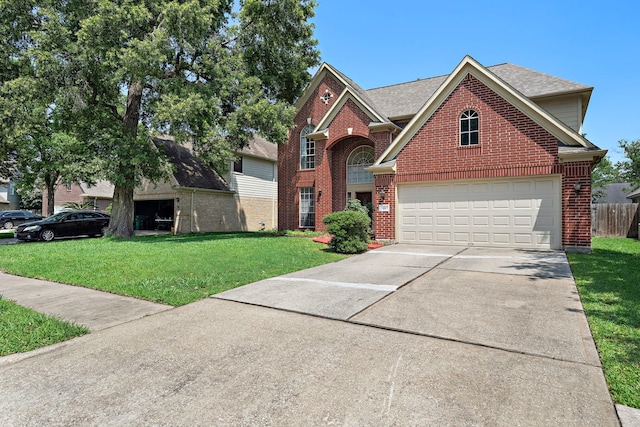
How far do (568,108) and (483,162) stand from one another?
640 centimetres

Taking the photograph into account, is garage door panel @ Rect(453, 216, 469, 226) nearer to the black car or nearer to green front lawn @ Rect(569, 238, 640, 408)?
green front lawn @ Rect(569, 238, 640, 408)

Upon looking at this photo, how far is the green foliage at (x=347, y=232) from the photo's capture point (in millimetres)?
11078

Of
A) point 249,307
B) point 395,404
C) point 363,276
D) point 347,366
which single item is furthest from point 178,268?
point 395,404

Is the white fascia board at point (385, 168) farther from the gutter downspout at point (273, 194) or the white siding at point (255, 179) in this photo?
the gutter downspout at point (273, 194)

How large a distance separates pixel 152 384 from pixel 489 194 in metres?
11.9

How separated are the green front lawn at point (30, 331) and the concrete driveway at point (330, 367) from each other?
27cm

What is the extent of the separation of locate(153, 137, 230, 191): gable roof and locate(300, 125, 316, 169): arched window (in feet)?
24.7

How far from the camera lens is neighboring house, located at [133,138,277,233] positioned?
2164 cm

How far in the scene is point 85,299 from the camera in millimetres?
5719

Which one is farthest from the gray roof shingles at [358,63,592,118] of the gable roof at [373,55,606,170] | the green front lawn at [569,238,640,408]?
the green front lawn at [569,238,640,408]

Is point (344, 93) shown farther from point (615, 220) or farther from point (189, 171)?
point (615, 220)

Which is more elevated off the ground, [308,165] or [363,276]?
[308,165]

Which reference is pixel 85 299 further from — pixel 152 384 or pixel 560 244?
pixel 560 244

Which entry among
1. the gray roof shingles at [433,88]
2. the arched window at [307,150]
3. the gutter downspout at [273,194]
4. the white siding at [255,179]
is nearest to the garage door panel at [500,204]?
the gray roof shingles at [433,88]
